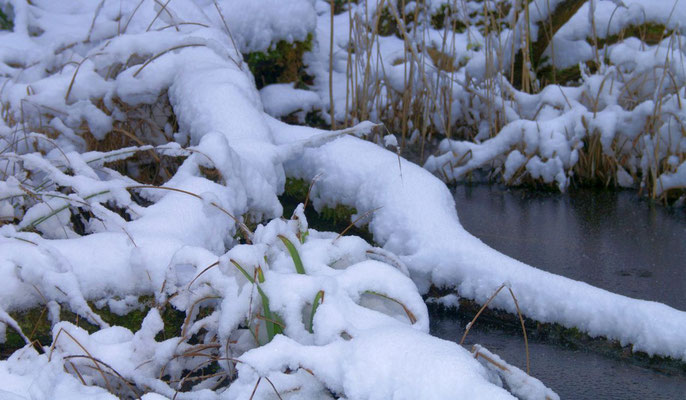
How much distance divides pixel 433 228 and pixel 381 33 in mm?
4074

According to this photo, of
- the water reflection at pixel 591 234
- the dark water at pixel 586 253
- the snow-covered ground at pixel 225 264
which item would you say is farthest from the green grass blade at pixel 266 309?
the water reflection at pixel 591 234

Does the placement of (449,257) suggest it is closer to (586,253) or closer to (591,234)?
(586,253)

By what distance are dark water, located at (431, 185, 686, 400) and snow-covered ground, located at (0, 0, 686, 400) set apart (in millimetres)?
85

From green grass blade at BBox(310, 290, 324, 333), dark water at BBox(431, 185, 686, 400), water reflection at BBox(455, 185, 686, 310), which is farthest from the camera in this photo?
water reflection at BBox(455, 185, 686, 310)

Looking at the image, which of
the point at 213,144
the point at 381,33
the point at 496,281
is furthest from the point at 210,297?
the point at 381,33

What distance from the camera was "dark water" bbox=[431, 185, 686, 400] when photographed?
4.15ft

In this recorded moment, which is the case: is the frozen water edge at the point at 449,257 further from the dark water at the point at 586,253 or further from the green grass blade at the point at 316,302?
the green grass blade at the point at 316,302

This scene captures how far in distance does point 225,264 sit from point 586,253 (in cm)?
118

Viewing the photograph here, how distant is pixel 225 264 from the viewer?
1.10 metres

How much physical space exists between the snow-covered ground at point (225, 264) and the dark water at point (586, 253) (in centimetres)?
8

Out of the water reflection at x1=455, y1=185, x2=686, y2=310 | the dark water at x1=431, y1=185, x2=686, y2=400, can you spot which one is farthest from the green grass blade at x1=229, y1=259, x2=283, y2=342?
the water reflection at x1=455, y1=185, x2=686, y2=310

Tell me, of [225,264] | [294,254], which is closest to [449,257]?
[294,254]

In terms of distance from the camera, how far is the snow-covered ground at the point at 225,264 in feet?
3.27

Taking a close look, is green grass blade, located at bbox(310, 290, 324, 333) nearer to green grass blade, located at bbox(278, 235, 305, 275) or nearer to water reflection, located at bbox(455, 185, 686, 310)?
green grass blade, located at bbox(278, 235, 305, 275)
